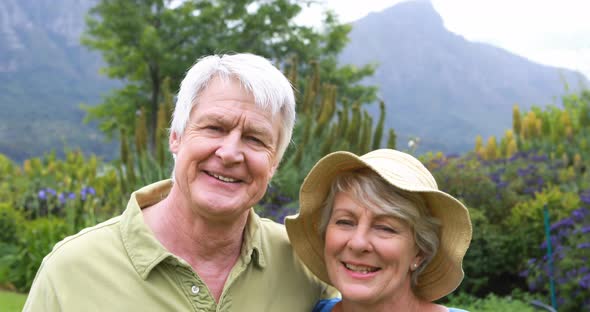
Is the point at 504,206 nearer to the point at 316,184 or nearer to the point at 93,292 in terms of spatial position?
the point at 316,184

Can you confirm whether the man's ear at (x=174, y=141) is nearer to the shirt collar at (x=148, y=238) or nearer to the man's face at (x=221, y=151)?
the man's face at (x=221, y=151)

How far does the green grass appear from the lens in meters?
6.75

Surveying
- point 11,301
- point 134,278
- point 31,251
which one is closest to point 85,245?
point 134,278

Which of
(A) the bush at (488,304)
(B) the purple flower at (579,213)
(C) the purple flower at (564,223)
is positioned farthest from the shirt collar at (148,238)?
(B) the purple flower at (579,213)

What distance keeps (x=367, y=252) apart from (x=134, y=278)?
0.86 metres

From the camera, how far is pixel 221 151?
7.88ft

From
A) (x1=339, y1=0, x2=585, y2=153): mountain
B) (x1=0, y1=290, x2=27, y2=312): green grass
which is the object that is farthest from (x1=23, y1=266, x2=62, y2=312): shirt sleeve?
(x1=339, y1=0, x2=585, y2=153): mountain

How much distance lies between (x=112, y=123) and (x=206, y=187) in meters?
27.5

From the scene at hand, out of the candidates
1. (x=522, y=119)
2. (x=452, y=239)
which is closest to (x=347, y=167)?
(x=452, y=239)

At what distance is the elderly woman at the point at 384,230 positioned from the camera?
8.22 ft

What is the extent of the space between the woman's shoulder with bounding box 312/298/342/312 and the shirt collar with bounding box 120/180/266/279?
34 centimetres

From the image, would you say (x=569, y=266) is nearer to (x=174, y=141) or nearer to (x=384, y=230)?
(x=384, y=230)

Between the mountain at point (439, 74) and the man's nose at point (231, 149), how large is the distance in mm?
99270

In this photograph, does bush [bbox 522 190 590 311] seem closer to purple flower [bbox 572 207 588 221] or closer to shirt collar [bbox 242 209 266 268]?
purple flower [bbox 572 207 588 221]
